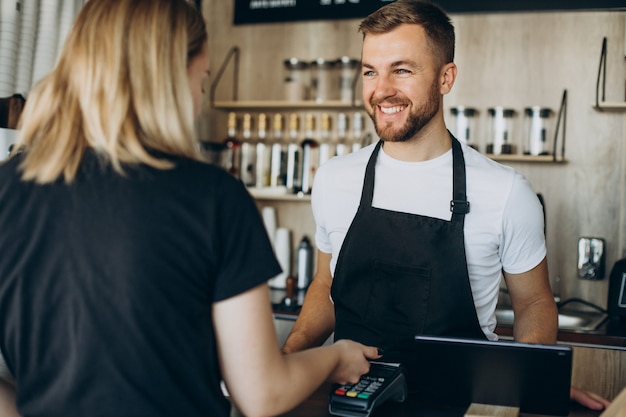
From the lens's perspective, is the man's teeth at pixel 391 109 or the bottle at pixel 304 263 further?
the bottle at pixel 304 263

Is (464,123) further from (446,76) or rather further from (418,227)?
(418,227)

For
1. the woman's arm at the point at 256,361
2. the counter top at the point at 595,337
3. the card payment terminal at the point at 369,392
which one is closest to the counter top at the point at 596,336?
the counter top at the point at 595,337

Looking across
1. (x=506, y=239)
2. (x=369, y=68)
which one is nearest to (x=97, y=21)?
(x=369, y=68)

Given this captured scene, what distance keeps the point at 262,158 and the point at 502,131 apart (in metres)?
1.28

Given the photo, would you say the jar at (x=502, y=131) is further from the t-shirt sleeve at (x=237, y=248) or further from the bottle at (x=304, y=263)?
the t-shirt sleeve at (x=237, y=248)

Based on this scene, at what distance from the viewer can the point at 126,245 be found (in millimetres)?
959

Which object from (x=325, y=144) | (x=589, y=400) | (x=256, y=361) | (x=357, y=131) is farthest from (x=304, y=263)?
(x=256, y=361)

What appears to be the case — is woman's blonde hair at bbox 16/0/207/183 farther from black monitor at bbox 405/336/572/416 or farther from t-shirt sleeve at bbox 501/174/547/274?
t-shirt sleeve at bbox 501/174/547/274

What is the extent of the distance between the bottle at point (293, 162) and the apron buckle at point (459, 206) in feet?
6.32

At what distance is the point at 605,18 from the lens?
3375mm

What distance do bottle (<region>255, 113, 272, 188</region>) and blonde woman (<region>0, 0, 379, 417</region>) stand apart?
9.22ft

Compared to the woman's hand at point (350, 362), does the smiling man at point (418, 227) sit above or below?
above

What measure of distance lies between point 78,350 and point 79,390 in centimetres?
6

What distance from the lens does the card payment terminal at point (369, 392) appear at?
4.29 feet
